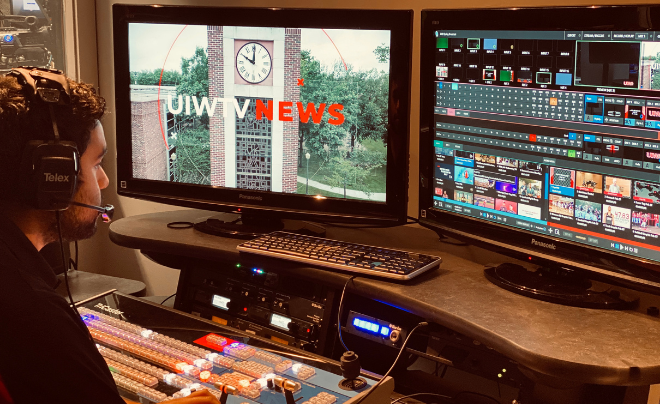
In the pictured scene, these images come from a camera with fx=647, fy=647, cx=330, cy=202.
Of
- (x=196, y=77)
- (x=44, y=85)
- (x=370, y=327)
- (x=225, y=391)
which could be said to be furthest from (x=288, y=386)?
(x=196, y=77)

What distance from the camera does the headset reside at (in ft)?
3.34

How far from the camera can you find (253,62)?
1.70 meters

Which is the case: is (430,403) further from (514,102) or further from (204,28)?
(204,28)

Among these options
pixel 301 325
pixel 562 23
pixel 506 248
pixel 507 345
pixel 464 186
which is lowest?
pixel 301 325

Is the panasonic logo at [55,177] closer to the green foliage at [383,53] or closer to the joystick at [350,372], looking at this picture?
the joystick at [350,372]

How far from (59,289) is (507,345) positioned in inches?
66.3

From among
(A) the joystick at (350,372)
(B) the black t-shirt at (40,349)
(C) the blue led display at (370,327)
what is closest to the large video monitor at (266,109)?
(C) the blue led display at (370,327)

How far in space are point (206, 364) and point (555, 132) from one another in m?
0.81

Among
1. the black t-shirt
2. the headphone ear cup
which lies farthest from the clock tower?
the black t-shirt

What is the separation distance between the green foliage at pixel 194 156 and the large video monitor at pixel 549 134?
62 cm

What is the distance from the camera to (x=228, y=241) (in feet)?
5.54

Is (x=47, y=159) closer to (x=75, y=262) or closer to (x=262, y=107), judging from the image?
(x=262, y=107)

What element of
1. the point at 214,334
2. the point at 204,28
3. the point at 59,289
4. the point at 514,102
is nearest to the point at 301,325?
the point at 214,334

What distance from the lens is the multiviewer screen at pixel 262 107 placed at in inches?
63.9
